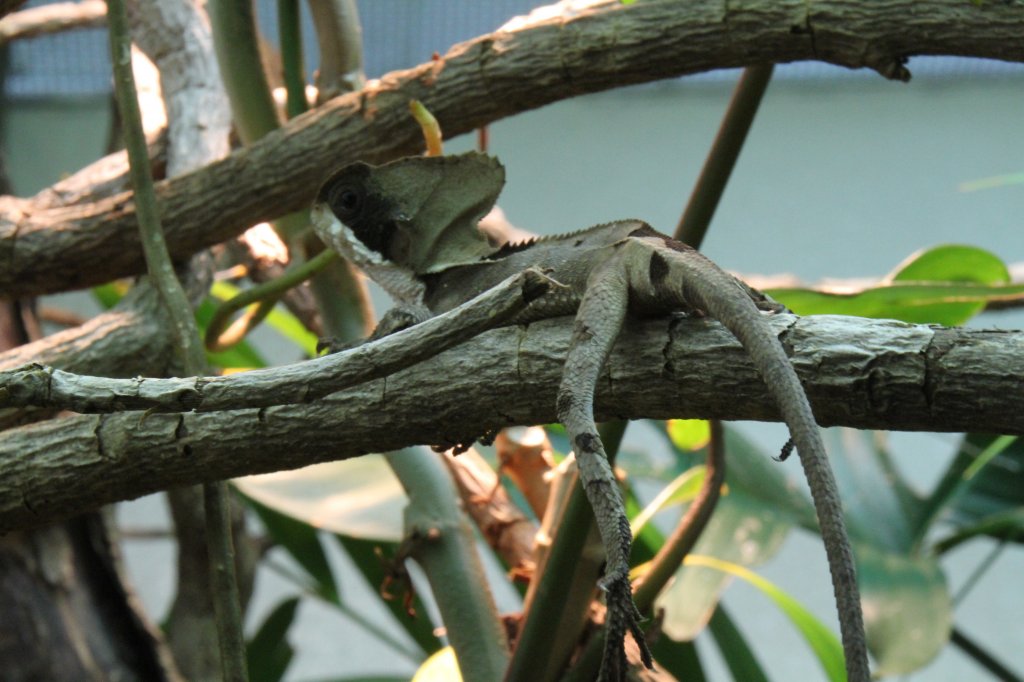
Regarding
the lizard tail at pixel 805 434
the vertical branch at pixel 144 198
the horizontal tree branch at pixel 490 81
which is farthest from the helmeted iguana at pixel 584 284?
the vertical branch at pixel 144 198

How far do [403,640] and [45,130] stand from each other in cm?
318

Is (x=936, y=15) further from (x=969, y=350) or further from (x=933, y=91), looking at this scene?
(x=933, y=91)

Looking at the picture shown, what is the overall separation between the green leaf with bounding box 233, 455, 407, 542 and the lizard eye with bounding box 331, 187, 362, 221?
53 cm

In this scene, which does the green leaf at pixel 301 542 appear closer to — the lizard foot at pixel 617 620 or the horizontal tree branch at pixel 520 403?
the horizontal tree branch at pixel 520 403

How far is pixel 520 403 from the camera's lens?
1.14 metres

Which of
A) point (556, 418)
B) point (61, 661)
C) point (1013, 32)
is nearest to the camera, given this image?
point (556, 418)

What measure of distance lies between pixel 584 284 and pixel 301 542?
5.17ft

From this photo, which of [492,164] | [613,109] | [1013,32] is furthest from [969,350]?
[613,109]

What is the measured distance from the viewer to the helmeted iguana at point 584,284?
0.95 metres

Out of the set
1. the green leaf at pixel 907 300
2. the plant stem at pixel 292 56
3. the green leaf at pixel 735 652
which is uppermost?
the plant stem at pixel 292 56

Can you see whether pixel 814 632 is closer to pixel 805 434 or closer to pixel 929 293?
pixel 929 293

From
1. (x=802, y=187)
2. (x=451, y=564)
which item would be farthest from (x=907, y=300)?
(x=802, y=187)

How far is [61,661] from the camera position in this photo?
6.89 ft

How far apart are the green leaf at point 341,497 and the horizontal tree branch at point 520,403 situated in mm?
706
